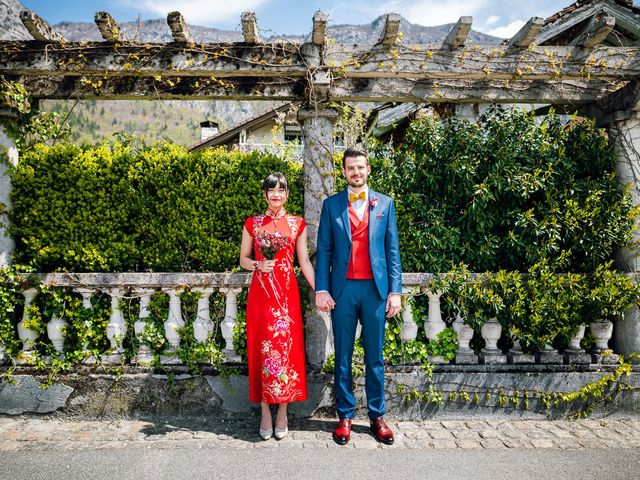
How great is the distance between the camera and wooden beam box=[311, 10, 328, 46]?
12.7 ft

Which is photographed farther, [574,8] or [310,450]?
[574,8]

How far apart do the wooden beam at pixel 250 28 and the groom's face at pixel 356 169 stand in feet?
5.01

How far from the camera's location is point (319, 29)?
3977 millimetres

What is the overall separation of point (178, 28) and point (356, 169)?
2.12 metres

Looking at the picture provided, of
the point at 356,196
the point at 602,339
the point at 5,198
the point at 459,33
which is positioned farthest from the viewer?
the point at 602,339

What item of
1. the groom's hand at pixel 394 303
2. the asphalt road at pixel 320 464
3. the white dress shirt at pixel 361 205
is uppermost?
the white dress shirt at pixel 361 205

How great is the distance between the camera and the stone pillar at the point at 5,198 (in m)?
4.29

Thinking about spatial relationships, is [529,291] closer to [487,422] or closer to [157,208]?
[487,422]

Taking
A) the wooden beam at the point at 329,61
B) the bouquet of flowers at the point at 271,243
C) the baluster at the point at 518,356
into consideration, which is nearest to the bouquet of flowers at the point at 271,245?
the bouquet of flowers at the point at 271,243

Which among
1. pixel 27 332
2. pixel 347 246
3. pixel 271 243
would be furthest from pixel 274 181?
pixel 27 332

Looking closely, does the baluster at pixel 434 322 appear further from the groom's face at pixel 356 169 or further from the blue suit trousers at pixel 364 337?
the groom's face at pixel 356 169

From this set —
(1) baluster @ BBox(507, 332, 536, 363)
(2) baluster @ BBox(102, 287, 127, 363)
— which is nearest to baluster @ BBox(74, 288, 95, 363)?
(2) baluster @ BBox(102, 287, 127, 363)

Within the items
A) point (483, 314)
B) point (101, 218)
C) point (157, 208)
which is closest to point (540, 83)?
point (483, 314)

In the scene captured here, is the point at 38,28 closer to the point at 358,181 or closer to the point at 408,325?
the point at 358,181
